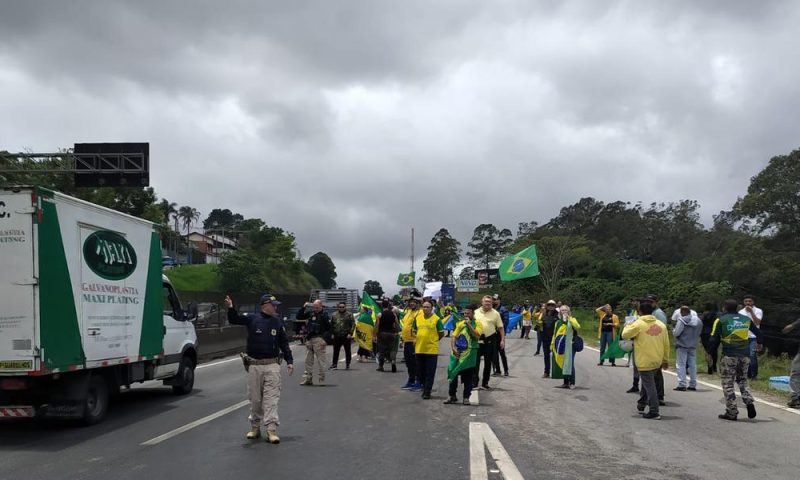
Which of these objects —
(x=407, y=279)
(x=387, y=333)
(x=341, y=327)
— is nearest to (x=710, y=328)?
(x=387, y=333)

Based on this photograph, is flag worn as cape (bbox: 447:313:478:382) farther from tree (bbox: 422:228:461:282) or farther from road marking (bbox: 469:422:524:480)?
tree (bbox: 422:228:461:282)

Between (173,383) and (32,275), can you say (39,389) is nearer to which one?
(32,275)

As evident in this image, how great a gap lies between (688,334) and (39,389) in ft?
38.4

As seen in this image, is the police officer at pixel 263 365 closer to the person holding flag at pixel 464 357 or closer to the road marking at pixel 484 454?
the road marking at pixel 484 454

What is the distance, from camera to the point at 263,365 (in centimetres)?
850

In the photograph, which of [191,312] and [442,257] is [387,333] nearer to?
[191,312]

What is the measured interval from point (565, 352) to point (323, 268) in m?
134

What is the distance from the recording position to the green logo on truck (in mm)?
9516

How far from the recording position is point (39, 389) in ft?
29.5

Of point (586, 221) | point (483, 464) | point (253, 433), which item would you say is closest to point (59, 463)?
point (253, 433)

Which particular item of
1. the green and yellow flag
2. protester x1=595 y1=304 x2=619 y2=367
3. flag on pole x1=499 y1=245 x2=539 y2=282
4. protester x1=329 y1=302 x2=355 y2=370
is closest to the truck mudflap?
protester x1=329 y1=302 x2=355 y2=370

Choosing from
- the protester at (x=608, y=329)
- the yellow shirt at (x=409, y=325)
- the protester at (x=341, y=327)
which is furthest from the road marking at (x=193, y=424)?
the protester at (x=608, y=329)

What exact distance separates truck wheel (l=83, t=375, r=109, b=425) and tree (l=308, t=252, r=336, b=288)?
132135 millimetres

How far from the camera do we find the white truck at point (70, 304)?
8383mm
